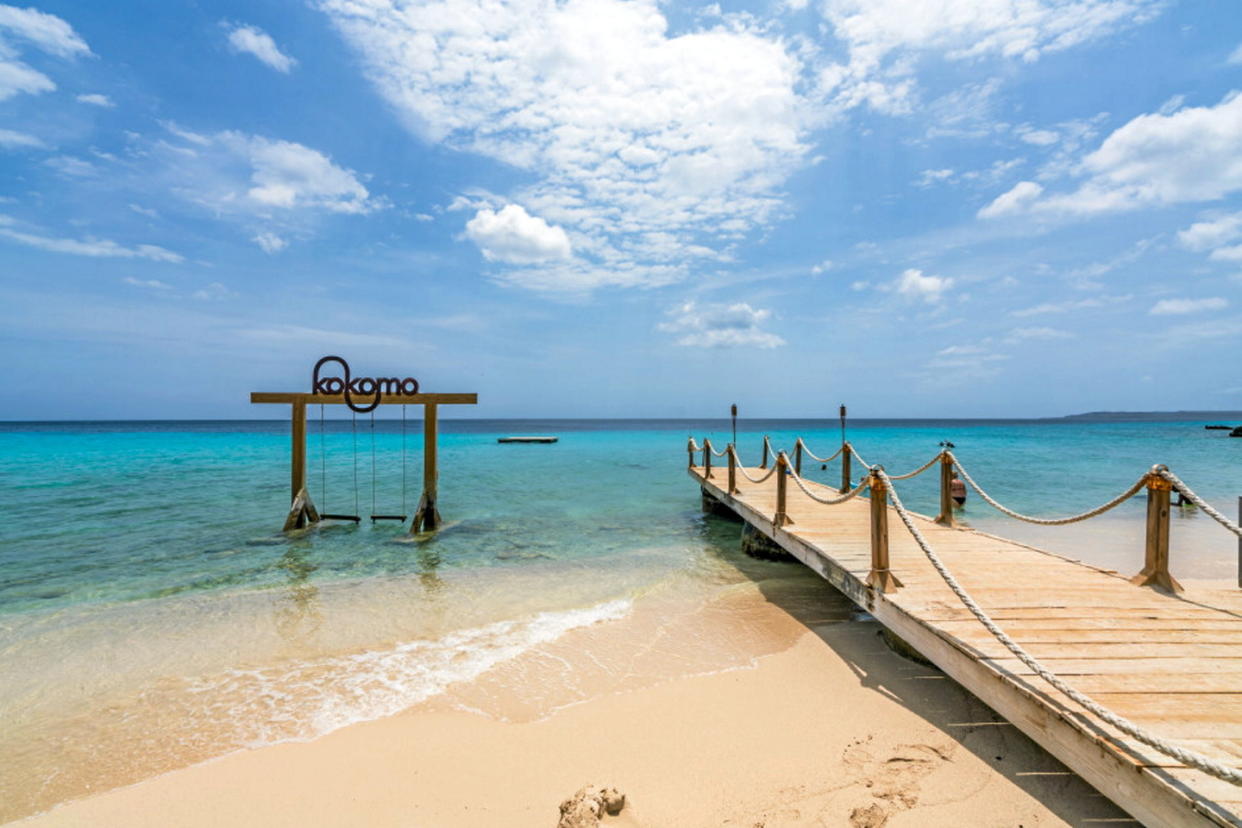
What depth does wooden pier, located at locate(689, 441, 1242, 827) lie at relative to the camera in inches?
122

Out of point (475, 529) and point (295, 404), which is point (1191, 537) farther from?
point (295, 404)

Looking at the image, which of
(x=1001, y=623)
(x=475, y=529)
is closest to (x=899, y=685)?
(x=1001, y=623)

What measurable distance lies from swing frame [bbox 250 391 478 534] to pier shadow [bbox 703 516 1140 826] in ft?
27.5

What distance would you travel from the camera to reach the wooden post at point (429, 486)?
13830 mm

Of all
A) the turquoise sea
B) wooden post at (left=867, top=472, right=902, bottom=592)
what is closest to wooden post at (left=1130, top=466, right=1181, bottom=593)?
wooden post at (left=867, top=472, right=902, bottom=592)

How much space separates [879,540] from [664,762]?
122 inches

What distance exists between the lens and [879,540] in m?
5.86

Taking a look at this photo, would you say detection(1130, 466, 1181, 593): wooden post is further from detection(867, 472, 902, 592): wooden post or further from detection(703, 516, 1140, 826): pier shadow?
detection(867, 472, 902, 592): wooden post

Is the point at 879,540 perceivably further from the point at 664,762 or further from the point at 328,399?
the point at 328,399

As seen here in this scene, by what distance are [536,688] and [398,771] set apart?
1.64 meters

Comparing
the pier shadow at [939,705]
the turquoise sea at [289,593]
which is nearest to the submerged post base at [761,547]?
the turquoise sea at [289,593]

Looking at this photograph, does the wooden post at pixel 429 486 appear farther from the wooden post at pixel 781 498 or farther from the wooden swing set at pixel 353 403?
the wooden post at pixel 781 498

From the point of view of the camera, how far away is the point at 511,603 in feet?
28.3

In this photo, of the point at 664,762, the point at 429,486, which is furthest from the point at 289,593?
the point at 664,762
